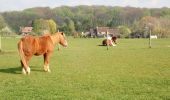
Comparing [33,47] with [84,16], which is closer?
[33,47]

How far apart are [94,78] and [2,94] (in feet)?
12.7

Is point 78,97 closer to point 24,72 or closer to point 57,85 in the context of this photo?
point 57,85

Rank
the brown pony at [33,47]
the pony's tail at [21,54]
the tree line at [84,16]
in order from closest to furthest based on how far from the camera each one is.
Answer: the pony's tail at [21,54]
the brown pony at [33,47]
the tree line at [84,16]

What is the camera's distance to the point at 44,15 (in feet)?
579

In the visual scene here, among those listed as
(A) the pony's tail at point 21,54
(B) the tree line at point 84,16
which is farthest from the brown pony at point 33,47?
(B) the tree line at point 84,16

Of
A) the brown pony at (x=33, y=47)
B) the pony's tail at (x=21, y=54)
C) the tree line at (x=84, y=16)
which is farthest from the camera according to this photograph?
the tree line at (x=84, y=16)

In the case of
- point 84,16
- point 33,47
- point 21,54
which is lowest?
point 84,16

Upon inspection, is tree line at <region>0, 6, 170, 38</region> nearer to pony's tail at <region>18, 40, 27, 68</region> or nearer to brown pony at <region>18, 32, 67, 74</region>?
brown pony at <region>18, 32, 67, 74</region>

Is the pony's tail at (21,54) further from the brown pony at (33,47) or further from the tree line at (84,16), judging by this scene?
the tree line at (84,16)

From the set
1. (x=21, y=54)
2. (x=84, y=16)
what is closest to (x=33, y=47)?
(x=21, y=54)

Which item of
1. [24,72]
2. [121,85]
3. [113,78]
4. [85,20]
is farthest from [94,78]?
[85,20]

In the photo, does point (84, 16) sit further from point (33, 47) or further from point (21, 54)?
point (21, 54)

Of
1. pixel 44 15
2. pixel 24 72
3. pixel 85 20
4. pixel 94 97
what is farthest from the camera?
pixel 44 15

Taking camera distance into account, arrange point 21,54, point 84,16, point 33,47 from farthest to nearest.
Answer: point 84,16 → point 33,47 → point 21,54
